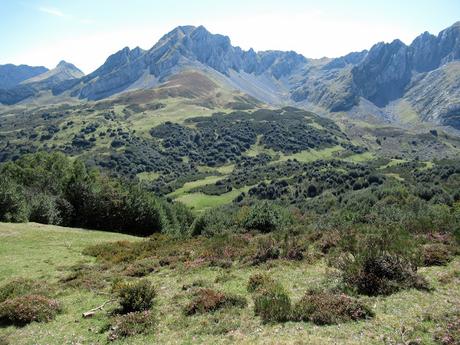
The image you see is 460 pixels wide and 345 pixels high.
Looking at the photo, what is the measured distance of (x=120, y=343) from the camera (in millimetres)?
16734

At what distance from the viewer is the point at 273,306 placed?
1769cm

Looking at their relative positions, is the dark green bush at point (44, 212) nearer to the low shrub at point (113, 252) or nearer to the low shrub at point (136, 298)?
the low shrub at point (113, 252)

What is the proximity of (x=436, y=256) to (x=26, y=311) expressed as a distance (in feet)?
77.9

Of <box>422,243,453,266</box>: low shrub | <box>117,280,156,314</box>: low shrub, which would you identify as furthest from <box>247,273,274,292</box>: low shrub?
<box>422,243,453,266</box>: low shrub

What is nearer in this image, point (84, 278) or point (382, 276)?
point (382, 276)

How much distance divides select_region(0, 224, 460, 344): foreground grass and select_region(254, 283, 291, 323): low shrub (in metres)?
0.43

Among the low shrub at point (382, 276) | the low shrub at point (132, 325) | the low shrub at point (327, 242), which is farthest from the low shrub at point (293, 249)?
the low shrub at point (132, 325)

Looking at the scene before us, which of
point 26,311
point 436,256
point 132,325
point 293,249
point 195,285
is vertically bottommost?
point 195,285

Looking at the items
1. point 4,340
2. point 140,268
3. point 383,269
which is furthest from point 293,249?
point 4,340

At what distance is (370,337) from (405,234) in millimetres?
13765

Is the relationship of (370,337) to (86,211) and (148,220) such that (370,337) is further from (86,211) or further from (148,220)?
(86,211)

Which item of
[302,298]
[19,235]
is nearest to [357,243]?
[302,298]

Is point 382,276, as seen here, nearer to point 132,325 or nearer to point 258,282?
point 258,282

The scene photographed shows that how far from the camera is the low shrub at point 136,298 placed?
792 inches
